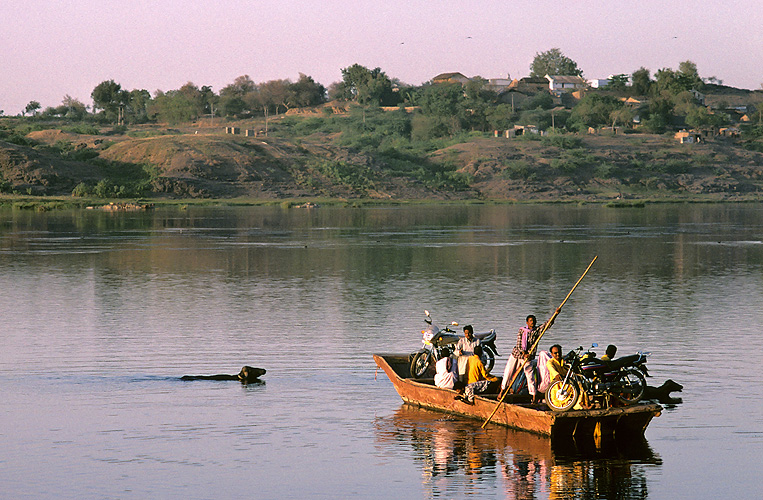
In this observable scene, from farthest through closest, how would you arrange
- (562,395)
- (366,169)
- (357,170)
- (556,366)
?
(366,169) → (357,170) → (556,366) → (562,395)

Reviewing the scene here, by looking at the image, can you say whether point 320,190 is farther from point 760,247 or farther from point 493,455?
point 493,455

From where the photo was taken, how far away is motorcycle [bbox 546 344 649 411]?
62.4ft

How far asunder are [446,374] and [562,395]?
3.10 metres

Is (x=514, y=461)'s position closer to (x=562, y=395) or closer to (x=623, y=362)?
(x=562, y=395)

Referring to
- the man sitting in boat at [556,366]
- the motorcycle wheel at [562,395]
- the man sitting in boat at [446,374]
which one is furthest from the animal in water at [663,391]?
the man sitting in boat at [446,374]

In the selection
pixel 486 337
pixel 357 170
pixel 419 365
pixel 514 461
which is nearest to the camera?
pixel 514 461

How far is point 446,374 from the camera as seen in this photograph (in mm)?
21531

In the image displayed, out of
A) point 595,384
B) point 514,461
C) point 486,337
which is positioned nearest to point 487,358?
point 486,337

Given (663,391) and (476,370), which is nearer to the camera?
(476,370)

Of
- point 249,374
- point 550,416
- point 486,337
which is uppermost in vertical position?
point 486,337

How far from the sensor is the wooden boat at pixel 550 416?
1883 cm

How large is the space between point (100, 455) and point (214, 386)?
19.5ft

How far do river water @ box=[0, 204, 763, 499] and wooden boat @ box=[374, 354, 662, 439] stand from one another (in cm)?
29

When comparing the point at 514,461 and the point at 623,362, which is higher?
the point at 623,362
